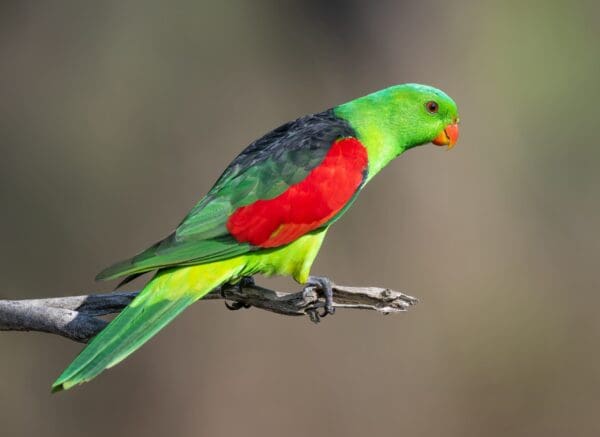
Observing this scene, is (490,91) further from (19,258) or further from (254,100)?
(19,258)

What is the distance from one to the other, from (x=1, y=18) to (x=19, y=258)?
1.99m

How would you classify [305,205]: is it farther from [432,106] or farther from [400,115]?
[432,106]

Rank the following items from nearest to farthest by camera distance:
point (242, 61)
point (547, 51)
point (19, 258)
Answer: point (19, 258), point (242, 61), point (547, 51)

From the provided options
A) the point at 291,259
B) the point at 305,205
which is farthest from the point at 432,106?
the point at 291,259

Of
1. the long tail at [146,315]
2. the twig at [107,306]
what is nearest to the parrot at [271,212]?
the long tail at [146,315]

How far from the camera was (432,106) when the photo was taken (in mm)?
4383

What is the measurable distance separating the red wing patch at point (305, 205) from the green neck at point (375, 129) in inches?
6.6

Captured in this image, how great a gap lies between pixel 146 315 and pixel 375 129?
5.05 ft

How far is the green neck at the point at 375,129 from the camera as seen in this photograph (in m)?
4.18

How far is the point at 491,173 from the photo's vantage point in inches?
277

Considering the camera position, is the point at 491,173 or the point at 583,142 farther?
the point at 583,142

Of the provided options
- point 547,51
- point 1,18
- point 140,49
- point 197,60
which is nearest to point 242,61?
point 197,60

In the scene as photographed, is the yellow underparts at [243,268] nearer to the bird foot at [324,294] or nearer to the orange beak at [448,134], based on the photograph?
the bird foot at [324,294]

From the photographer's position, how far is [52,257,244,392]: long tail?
307 centimetres
